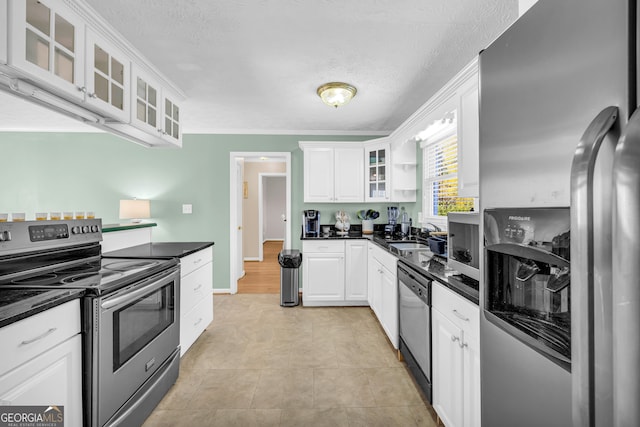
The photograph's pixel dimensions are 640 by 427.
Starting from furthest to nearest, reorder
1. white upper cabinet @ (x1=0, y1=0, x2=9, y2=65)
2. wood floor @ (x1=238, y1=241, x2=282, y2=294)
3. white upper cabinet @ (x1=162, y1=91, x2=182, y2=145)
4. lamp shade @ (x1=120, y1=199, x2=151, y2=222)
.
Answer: wood floor @ (x1=238, y1=241, x2=282, y2=294) → lamp shade @ (x1=120, y1=199, x2=151, y2=222) → white upper cabinet @ (x1=162, y1=91, x2=182, y2=145) → white upper cabinet @ (x1=0, y1=0, x2=9, y2=65)

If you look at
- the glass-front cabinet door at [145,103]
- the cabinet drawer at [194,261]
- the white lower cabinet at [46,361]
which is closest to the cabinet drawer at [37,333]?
the white lower cabinet at [46,361]

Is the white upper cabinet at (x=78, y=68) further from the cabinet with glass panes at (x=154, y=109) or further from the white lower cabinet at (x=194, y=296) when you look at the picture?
the white lower cabinet at (x=194, y=296)

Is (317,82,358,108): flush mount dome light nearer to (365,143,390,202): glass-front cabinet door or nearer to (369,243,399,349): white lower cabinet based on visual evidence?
(365,143,390,202): glass-front cabinet door

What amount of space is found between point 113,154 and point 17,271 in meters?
3.38

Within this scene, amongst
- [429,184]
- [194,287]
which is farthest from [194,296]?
[429,184]

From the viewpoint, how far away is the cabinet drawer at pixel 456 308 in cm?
123

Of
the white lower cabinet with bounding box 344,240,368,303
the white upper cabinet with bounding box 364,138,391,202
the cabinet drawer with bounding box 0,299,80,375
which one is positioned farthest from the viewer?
the white upper cabinet with bounding box 364,138,391,202

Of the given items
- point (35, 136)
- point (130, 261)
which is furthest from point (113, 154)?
point (130, 261)

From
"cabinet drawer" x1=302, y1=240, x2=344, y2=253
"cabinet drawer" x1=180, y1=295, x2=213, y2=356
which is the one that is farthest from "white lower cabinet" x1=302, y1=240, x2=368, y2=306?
"cabinet drawer" x1=180, y1=295, x2=213, y2=356

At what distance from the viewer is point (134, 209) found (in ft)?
12.6

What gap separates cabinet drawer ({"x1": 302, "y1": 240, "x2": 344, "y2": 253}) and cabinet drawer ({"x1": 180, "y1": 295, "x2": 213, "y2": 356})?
133 cm

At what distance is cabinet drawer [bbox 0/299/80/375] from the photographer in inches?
39.0

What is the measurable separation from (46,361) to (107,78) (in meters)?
1.63

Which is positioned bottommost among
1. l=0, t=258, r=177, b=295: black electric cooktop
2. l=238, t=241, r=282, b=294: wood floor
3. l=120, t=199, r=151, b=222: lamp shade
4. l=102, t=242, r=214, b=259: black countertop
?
l=238, t=241, r=282, b=294: wood floor
